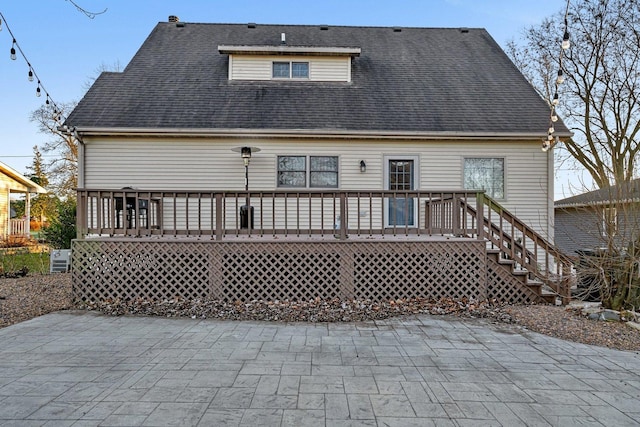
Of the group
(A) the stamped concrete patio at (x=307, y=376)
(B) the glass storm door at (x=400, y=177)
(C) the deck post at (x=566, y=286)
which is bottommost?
(A) the stamped concrete patio at (x=307, y=376)

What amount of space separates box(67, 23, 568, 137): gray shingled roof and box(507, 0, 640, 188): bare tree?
464 centimetres

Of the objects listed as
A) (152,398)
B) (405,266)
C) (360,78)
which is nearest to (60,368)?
(152,398)

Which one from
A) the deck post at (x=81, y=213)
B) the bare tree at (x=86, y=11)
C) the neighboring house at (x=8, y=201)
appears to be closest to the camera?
the bare tree at (x=86, y=11)

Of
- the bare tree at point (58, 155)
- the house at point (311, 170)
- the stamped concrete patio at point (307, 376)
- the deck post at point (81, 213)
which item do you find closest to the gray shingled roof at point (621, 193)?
the house at point (311, 170)

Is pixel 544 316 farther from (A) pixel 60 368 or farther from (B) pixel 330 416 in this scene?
(A) pixel 60 368

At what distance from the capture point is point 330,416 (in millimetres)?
2510

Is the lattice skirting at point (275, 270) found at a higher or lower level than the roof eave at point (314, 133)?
lower

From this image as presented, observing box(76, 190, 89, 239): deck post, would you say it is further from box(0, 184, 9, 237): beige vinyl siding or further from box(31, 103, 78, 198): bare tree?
box(31, 103, 78, 198): bare tree

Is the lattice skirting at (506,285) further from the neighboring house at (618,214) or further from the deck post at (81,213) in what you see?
the deck post at (81,213)

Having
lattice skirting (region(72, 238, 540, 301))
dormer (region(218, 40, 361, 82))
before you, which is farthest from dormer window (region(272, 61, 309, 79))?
lattice skirting (region(72, 238, 540, 301))

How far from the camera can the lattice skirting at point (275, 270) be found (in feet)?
18.2

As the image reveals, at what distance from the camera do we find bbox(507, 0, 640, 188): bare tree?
13.1 metres

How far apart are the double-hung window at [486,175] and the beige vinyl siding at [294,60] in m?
3.88

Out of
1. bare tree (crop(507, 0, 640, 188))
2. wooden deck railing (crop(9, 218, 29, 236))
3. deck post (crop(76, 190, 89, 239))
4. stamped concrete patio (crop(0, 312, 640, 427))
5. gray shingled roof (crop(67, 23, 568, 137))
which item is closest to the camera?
stamped concrete patio (crop(0, 312, 640, 427))
